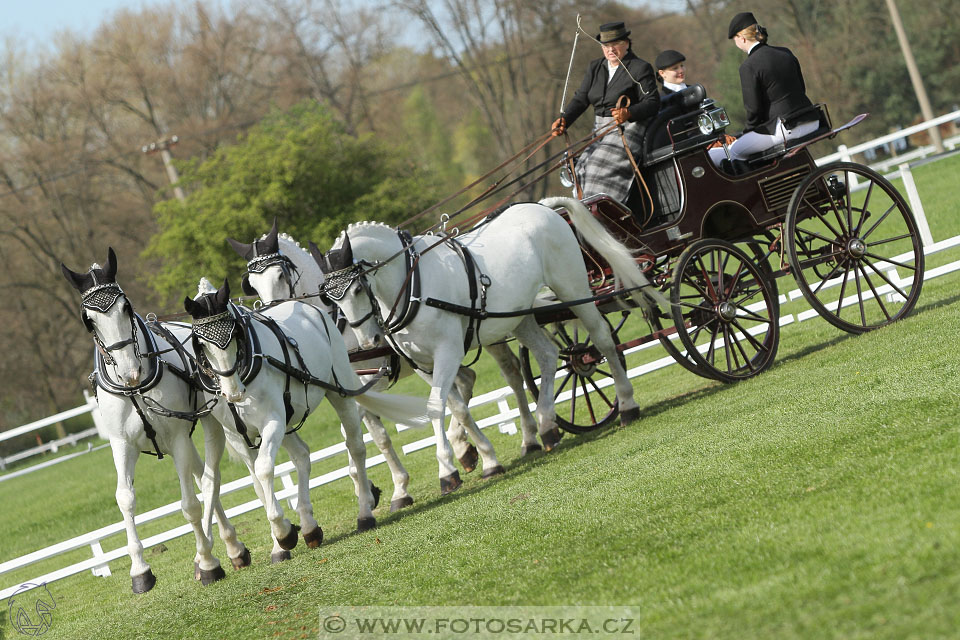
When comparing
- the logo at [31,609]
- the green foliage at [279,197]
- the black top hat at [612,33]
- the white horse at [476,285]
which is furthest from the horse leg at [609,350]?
the green foliage at [279,197]

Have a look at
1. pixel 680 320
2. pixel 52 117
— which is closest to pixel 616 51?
pixel 680 320

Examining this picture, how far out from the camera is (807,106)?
9.27m

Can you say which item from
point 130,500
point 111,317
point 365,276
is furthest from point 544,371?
point 111,317

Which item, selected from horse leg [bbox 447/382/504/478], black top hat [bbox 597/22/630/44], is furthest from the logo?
black top hat [bbox 597/22/630/44]

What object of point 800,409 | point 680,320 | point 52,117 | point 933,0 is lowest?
point 800,409

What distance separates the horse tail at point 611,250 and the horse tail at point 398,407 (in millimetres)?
2065

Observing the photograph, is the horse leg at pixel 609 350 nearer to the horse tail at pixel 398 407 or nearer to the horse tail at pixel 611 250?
the horse tail at pixel 611 250

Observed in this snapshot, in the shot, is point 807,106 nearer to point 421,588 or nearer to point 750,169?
point 750,169

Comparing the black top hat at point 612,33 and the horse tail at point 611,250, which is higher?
the black top hat at point 612,33

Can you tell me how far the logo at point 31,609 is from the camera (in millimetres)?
8078

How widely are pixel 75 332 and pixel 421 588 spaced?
41365 mm

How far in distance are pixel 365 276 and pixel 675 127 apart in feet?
10.2

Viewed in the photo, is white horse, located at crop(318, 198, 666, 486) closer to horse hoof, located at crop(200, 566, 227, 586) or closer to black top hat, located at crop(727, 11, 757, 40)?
horse hoof, located at crop(200, 566, 227, 586)

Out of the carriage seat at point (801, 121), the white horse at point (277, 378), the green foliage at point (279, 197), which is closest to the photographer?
the white horse at point (277, 378)
